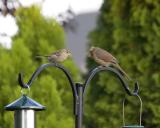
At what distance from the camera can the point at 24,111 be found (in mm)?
3697

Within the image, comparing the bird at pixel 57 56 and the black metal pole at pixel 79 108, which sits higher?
the bird at pixel 57 56

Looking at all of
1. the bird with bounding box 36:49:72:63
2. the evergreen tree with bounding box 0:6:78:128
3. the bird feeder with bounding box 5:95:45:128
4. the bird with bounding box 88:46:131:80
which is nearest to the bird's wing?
the bird with bounding box 88:46:131:80

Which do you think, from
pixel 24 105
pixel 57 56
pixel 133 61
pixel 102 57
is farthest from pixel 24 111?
pixel 133 61

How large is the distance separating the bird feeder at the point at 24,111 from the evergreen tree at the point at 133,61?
15.2 feet

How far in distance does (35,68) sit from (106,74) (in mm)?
1554

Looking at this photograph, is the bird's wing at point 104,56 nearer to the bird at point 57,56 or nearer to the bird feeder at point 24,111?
the bird at point 57,56

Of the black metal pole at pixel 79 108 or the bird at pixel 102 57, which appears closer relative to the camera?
the black metal pole at pixel 79 108

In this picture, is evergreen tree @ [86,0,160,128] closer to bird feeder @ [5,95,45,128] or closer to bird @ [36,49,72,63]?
bird @ [36,49,72,63]

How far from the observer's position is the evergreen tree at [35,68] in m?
7.12

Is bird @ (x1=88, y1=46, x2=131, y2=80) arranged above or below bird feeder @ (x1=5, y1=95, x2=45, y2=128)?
above

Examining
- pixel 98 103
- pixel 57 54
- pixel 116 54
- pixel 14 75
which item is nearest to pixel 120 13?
pixel 116 54

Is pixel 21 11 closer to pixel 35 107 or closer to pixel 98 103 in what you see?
pixel 98 103

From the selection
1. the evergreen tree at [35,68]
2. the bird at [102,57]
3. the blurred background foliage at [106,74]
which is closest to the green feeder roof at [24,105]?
the bird at [102,57]

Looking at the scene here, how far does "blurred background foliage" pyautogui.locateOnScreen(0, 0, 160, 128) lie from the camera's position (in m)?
7.69
